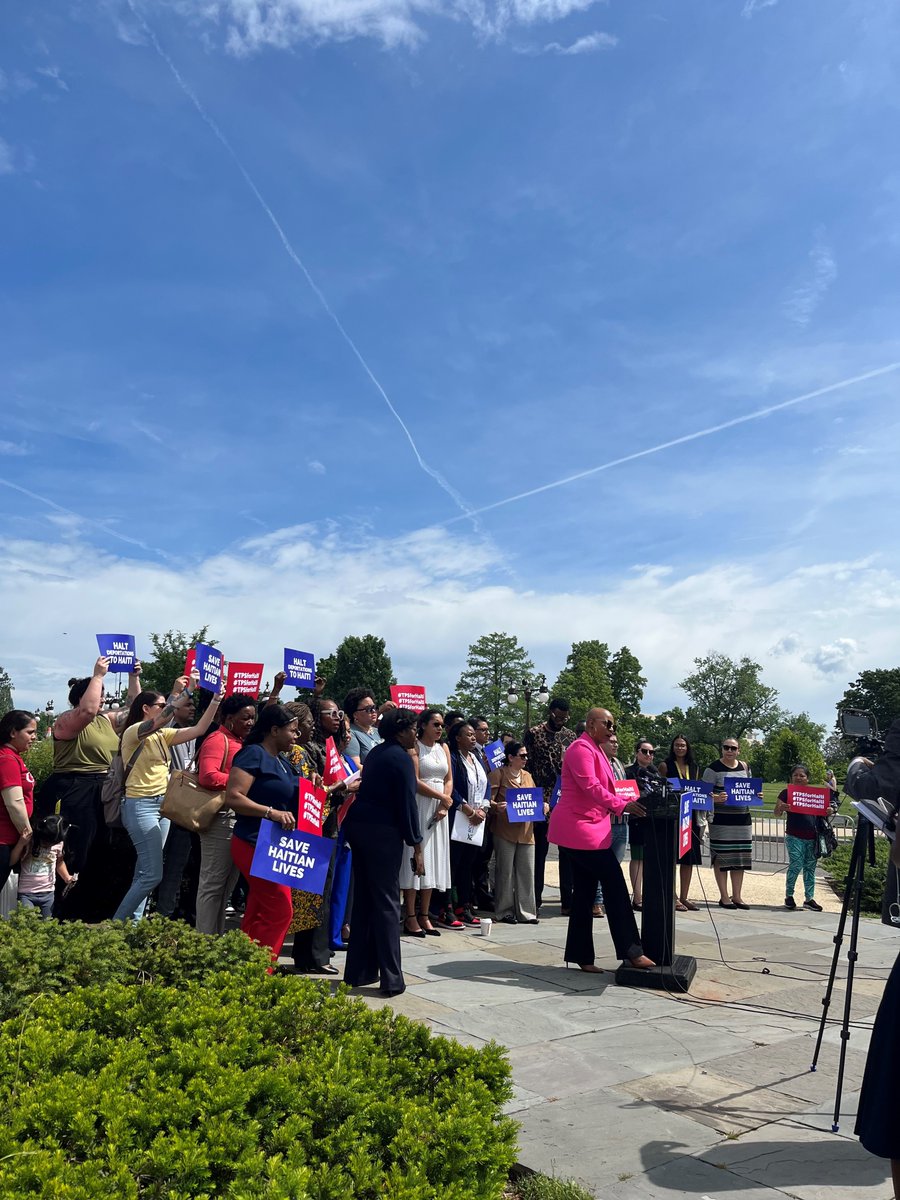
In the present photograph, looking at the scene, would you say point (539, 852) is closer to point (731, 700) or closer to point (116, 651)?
point (116, 651)

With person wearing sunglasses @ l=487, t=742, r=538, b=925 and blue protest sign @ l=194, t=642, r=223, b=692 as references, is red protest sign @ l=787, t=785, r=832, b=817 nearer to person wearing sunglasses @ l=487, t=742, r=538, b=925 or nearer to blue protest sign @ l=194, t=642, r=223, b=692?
person wearing sunglasses @ l=487, t=742, r=538, b=925

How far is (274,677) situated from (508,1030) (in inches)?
180

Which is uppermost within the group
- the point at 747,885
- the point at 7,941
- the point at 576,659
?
the point at 576,659

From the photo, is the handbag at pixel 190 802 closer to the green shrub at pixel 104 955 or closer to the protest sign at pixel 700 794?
the green shrub at pixel 104 955

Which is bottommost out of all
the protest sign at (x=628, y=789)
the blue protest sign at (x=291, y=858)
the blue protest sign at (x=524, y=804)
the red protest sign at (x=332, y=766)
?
the blue protest sign at (x=291, y=858)

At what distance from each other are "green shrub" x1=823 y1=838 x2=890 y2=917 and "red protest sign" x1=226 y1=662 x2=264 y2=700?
6.04 m

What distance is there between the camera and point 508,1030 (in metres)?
5.61

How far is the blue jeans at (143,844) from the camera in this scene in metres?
7.11

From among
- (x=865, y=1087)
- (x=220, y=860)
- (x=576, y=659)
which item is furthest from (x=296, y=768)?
(x=576, y=659)

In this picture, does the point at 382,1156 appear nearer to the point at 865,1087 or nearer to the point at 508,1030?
the point at 865,1087

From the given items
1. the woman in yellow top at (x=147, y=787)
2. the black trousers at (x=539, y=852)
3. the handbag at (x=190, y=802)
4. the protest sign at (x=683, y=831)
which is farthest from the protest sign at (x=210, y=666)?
the black trousers at (x=539, y=852)

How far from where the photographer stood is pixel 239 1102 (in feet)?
10.5

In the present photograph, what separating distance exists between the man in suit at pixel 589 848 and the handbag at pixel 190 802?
9.00 ft

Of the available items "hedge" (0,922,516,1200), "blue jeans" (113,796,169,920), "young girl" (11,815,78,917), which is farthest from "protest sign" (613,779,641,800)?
"hedge" (0,922,516,1200)
